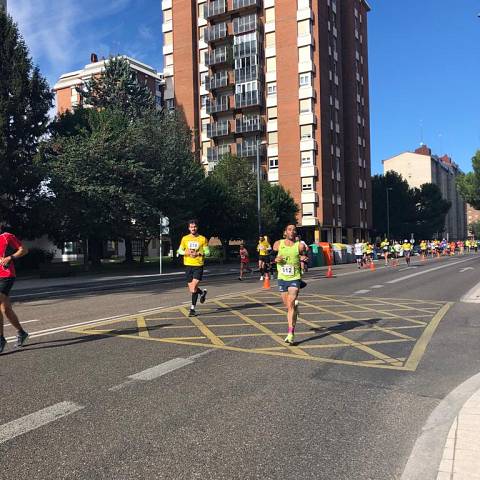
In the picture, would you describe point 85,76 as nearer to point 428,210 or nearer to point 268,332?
point 428,210

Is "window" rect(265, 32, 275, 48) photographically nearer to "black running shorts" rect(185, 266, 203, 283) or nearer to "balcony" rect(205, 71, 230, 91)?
"balcony" rect(205, 71, 230, 91)

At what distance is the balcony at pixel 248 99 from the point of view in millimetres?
56062

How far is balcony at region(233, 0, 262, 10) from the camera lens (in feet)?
184

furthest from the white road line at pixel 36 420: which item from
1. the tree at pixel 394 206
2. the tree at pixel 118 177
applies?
the tree at pixel 394 206

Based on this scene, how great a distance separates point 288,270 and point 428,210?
77740 mm

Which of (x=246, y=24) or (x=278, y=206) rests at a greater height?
(x=246, y=24)

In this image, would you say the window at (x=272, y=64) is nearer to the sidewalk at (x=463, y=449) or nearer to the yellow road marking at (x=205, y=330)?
the yellow road marking at (x=205, y=330)

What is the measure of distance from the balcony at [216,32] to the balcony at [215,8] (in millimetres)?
1267

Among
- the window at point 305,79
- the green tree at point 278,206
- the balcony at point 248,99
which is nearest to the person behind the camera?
the green tree at point 278,206

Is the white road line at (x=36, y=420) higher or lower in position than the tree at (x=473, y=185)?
lower

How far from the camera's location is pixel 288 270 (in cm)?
730

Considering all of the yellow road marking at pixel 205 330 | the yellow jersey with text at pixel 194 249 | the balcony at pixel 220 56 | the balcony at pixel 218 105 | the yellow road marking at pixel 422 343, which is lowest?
the yellow road marking at pixel 422 343

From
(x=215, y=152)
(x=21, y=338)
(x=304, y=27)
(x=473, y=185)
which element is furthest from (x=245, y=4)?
(x=21, y=338)

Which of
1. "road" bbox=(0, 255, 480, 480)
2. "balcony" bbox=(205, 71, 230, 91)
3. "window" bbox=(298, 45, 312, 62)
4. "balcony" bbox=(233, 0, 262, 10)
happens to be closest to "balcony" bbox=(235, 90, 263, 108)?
"balcony" bbox=(205, 71, 230, 91)
